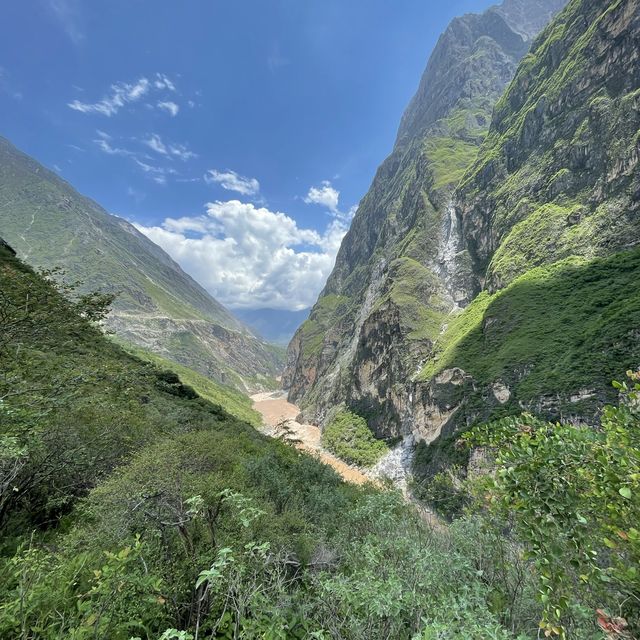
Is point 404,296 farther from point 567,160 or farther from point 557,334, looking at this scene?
point 567,160

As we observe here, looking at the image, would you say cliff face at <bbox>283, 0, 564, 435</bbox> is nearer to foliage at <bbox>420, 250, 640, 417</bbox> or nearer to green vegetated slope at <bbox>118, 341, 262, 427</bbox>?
foliage at <bbox>420, 250, 640, 417</bbox>

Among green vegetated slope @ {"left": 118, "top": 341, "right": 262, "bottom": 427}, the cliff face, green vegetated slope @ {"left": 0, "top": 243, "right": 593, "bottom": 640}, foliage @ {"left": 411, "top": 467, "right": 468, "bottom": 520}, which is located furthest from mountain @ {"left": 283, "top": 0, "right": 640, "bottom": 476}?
green vegetated slope @ {"left": 0, "top": 243, "right": 593, "bottom": 640}

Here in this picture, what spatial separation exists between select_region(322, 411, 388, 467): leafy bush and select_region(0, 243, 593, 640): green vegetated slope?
186ft

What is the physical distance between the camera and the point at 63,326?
10.4 meters

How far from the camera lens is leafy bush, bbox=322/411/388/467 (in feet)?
225

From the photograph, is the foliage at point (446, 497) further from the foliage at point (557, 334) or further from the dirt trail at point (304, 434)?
the foliage at point (557, 334)

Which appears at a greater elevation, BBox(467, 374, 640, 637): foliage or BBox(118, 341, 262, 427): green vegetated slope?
BBox(467, 374, 640, 637): foliage

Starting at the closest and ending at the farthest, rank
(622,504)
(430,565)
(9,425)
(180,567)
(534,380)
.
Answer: (622,504) → (180,567) → (430,565) → (9,425) → (534,380)

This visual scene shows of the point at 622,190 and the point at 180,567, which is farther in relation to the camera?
the point at 622,190

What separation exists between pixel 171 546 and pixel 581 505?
28.3ft

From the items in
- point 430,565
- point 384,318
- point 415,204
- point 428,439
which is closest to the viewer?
point 430,565

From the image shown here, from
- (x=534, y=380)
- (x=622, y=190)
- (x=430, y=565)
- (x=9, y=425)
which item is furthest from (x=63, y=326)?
(x=622, y=190)

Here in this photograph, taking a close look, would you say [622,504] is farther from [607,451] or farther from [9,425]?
[9,425]

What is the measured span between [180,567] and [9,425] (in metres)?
5.73
